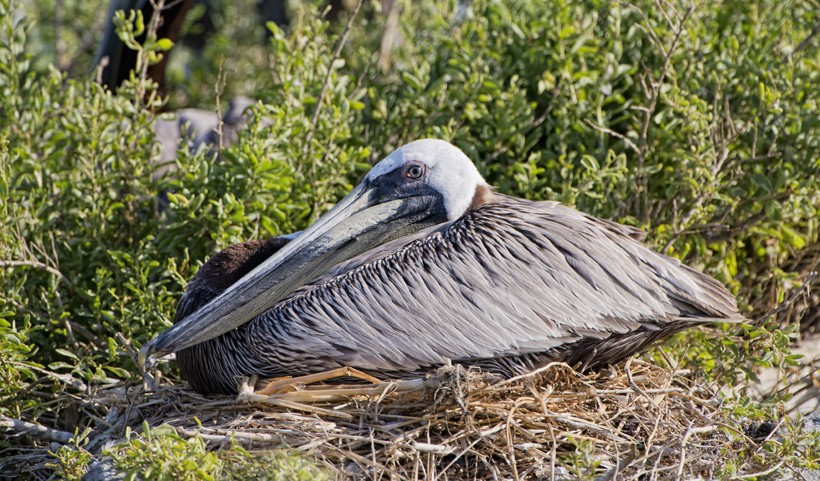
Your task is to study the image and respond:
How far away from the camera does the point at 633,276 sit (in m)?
4.16

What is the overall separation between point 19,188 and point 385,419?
264 centimetres

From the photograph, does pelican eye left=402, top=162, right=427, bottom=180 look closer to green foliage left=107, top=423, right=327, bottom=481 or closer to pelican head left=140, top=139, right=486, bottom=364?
pelican head left=140, top=139, right=486, bottom=364

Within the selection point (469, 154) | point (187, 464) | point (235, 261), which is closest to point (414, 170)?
point (235, 261)

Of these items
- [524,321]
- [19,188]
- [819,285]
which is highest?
[19,188]

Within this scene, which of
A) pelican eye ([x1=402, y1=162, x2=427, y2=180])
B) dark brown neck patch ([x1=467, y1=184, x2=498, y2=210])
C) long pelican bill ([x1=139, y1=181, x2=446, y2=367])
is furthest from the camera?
dark brown neck patch ([x1=467, y1=184, x2=498, y2=210])

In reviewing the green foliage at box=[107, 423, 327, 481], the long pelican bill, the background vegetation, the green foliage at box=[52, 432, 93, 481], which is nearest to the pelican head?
the long pelican bill

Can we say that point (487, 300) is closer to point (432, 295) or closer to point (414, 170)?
point (432, 295)

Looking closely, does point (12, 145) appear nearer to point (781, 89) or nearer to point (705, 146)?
point (705, 146)

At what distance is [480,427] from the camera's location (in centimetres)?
385

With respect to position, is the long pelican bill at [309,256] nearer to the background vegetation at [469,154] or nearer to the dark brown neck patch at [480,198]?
the dark brown neck patch at [480,198]

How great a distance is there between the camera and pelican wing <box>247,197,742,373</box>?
400 cm

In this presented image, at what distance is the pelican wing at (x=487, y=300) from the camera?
4004mm

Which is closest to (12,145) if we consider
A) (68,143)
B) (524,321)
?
(68,143)

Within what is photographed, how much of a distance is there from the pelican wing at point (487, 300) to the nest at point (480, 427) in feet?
0.53
